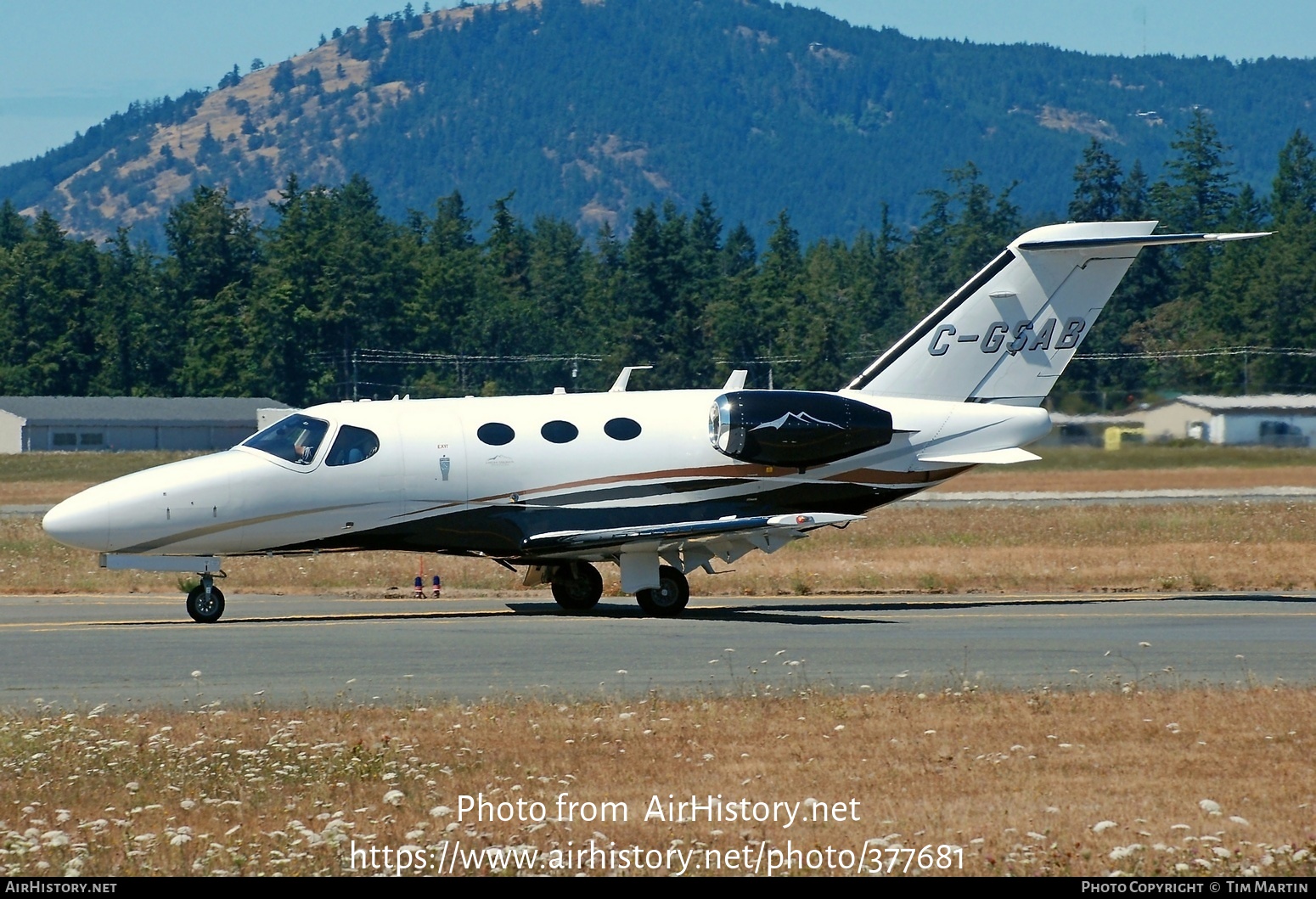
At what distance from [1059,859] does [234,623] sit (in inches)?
568

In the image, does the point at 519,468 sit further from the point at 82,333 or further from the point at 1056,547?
the point at 82,333

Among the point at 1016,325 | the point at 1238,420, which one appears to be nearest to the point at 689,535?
the point at 1016,325

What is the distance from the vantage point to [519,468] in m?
22.2

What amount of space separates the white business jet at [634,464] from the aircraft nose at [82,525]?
23 mm

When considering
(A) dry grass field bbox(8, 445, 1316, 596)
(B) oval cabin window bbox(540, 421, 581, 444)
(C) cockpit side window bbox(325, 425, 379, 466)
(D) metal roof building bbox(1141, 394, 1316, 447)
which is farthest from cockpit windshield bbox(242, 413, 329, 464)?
(D) metal roof building bbox(1141, 394, 1316, 447)

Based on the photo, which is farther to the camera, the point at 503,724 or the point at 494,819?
the point at 503,724

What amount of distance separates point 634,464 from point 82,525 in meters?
6.89

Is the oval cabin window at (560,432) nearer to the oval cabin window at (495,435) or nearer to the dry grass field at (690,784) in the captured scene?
the oval cabin window at (495,435)

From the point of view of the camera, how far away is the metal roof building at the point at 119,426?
102125 mm

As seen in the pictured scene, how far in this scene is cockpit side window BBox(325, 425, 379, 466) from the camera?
21719 mm

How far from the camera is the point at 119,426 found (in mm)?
Result: 103188

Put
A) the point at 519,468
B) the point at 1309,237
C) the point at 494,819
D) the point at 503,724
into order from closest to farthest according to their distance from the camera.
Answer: the point at 494,819, the point at 503,724, the point at 519,468, the point at 1309,237

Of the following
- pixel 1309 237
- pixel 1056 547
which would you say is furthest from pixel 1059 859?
pixel 1309 237

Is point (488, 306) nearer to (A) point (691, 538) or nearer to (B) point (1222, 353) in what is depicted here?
(B) point (1222, 353)
